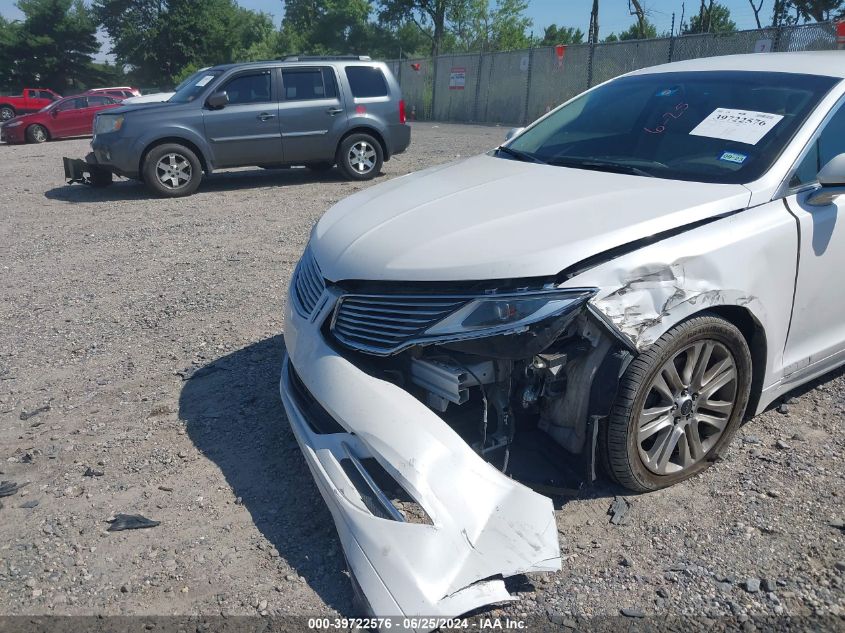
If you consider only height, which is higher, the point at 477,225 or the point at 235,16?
the point at 235,16

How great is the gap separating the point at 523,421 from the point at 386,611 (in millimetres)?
997

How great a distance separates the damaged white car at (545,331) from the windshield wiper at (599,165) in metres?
0.04

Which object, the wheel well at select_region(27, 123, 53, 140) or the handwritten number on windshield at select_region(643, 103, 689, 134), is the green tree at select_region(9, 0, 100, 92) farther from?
the handwritten number on windshield at select_region(643, 103, 689, 134)

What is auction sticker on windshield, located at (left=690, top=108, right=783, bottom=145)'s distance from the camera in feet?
11.2

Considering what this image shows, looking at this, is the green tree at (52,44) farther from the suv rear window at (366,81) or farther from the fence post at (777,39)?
the fence post at (777,39)

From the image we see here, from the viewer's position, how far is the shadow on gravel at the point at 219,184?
1057 cm

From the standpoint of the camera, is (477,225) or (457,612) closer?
(457,612)

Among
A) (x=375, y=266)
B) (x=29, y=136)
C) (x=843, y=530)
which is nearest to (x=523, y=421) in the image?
(x=375, y=266)

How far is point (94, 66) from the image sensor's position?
174 ft

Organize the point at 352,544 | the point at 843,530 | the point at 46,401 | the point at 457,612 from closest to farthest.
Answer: the point at 457,612, the point at 352,544, the point at 843,530, the point at 46,401

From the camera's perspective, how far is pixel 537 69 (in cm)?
2467

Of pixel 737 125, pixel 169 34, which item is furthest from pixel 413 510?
pixel 169 34

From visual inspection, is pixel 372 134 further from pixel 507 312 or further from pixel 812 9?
pixel 812 9

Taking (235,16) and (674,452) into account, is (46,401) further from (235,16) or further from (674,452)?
(235,16)
